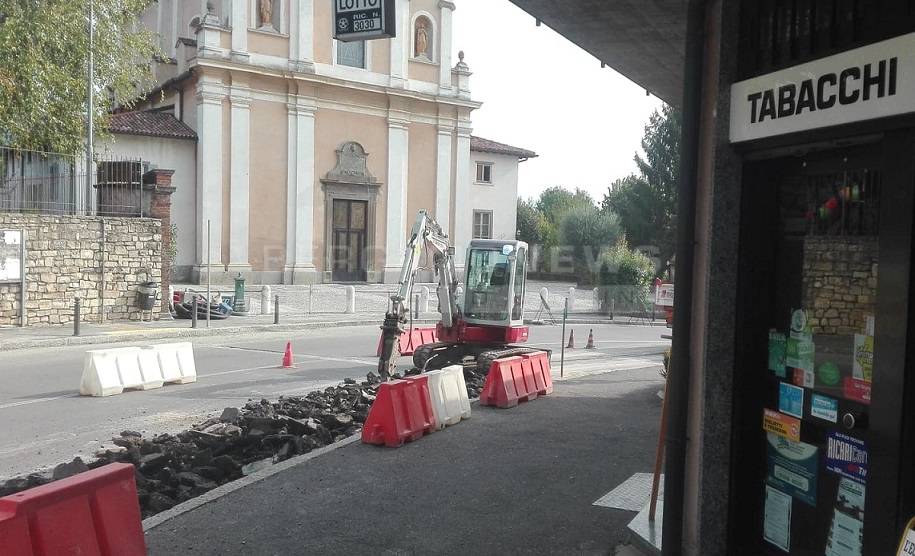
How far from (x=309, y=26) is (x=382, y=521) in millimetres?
32343

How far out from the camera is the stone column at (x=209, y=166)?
1282 inches

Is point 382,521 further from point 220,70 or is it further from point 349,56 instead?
point 349,56

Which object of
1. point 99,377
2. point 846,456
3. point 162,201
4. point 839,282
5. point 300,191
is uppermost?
point 300,191

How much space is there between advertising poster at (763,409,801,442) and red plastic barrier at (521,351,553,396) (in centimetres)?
755

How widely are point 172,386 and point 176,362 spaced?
0.43 m

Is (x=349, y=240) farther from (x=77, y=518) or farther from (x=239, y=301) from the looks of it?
(x=77, y=518)

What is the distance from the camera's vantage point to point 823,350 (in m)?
4.29

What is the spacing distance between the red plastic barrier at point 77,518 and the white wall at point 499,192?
40.9 m

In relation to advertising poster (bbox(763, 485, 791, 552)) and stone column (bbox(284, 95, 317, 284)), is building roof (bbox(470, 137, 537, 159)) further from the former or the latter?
advertising poster (bbox(763, 485, 791, 552))

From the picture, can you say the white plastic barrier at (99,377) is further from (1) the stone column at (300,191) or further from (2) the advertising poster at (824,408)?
(1) the stone column at (300,191)

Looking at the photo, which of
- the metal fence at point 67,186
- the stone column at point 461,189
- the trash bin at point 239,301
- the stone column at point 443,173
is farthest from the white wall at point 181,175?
the stone column at point 461,189

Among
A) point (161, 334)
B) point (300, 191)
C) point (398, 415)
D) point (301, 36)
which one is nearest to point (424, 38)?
point (301, 36)

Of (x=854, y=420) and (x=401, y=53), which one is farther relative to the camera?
(x=401, y=53)

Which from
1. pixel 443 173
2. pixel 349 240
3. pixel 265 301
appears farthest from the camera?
pixel 443 173
